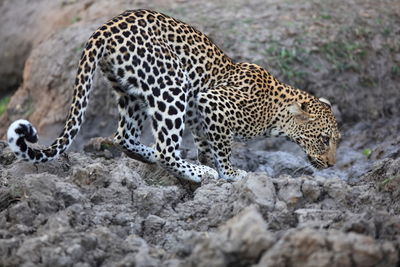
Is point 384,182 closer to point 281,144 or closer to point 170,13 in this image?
point 281,144

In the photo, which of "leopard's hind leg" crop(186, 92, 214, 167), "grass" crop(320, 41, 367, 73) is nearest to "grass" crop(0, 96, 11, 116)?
"leopard's hind leg" crop(186, 92, 214, 167)

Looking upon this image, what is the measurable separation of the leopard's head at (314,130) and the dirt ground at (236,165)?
18.6 inches

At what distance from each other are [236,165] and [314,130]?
1303 millimetres

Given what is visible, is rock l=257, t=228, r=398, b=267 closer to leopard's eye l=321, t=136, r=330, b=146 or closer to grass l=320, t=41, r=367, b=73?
leopard's eye l=321, t=136, r=330, b=146

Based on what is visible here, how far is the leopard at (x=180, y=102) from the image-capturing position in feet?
28.7

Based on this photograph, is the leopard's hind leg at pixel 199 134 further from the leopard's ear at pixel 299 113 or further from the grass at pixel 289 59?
the grass at pixel 289 59

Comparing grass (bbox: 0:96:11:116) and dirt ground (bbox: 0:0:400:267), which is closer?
dirt ground (bbox: 0:0:400:267)

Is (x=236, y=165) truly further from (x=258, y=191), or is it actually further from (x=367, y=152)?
(x=258, y=191)

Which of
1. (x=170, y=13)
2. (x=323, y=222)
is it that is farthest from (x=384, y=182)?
(x=170, y=13)

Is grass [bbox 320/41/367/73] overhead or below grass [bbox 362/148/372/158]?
overhead

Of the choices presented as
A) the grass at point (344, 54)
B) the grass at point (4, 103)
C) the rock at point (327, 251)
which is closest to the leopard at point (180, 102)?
the rock at point (327, 251)

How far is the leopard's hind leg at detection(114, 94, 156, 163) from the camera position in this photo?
370 inches

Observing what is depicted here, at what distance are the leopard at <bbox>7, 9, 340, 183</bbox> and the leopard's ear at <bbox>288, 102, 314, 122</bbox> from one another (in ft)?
0.04

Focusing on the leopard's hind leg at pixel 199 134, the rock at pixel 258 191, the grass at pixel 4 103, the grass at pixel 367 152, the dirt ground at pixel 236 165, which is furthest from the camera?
the grass at pixel 4 103
